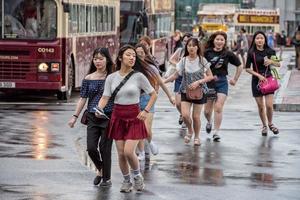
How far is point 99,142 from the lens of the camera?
10555 mm

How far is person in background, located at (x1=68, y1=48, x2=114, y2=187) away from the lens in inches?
412

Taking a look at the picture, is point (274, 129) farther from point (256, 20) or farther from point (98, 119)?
point (256, 20)

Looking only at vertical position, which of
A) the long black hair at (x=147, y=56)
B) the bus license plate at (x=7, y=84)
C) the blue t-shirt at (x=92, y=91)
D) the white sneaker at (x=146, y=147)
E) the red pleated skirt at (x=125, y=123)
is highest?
the long black hair at (x=147, y=56)

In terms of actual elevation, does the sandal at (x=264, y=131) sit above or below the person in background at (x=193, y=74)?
below

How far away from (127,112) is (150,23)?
85.9 feet

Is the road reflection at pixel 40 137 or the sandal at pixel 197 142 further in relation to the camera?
the sandal at pixel 197 142

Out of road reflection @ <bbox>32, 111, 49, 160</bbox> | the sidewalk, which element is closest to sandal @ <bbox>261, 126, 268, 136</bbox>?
road reflection @ <bbox>32, 111, 49, 160</bbox>

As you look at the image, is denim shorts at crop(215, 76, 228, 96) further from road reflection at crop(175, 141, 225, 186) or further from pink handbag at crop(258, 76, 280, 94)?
road reflection at crop(175, 141, 225, 186)

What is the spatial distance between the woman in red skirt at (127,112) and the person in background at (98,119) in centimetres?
24

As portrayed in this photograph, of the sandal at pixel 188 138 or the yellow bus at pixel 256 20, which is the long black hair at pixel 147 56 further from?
the yellow bus at pixel 256 20

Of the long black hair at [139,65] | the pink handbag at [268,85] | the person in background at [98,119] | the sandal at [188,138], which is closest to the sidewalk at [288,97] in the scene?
the pink handbag at [268,85]

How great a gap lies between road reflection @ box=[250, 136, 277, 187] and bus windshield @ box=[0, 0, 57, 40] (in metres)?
8.06

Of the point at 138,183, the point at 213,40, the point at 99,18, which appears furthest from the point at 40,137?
the point at 99,18

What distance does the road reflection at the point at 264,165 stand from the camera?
36.4 ft
